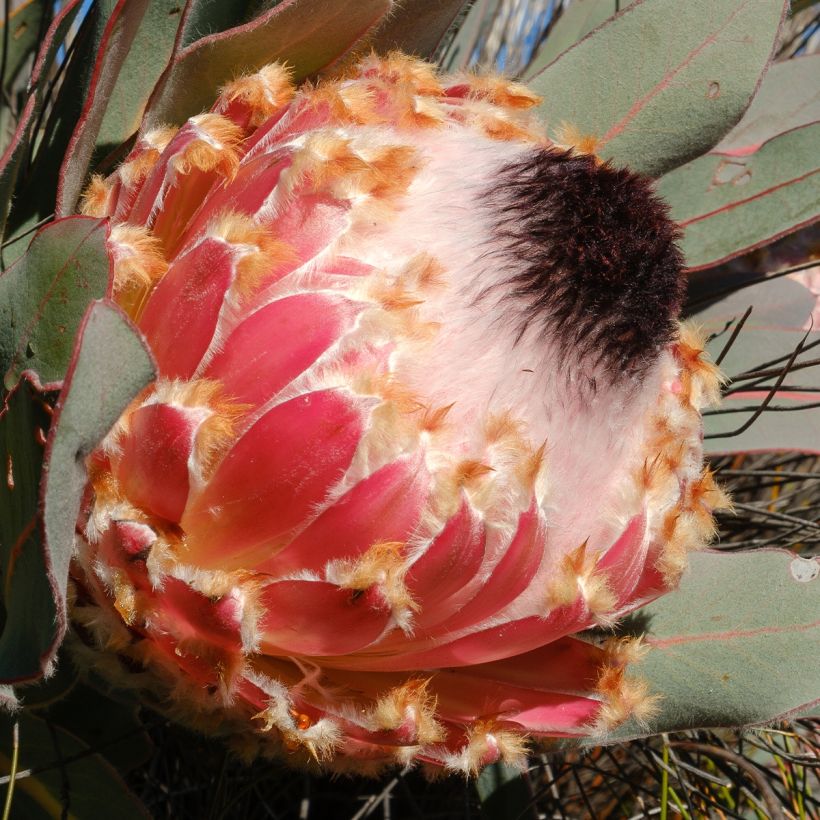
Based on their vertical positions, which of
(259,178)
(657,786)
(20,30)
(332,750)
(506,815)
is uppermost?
(20,30)

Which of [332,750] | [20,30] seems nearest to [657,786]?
[332,750]

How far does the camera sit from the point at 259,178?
989 millimetres

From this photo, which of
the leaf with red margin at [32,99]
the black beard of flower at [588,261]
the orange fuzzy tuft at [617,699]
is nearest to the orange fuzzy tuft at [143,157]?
the leaf with red margin at [32,99]

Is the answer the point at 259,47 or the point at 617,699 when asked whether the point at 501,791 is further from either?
the point at 259,47

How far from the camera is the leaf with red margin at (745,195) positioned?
61.2 inches

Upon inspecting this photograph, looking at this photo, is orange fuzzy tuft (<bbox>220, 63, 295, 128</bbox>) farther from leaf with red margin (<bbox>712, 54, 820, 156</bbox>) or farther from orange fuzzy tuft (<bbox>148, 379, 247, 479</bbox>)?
leaf with red margin (<bbox>712, 54, 820, 156</bbox>)

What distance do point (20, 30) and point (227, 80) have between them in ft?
1.91

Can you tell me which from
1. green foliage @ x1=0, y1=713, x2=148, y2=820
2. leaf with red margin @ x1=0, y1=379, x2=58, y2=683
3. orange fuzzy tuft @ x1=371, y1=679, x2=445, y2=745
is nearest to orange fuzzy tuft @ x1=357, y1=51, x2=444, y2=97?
leaf with red margin @ x1=0, y1=379, x2=58, y2=683

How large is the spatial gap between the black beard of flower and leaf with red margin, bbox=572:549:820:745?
0.42 meters

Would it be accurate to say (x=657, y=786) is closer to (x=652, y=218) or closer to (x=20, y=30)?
(x=652, y=218)

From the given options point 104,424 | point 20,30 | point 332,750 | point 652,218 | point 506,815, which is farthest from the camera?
point 20,30

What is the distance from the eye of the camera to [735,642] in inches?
51.7

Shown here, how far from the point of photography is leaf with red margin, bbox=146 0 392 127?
1.09 metres

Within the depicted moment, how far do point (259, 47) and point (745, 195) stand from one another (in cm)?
86
